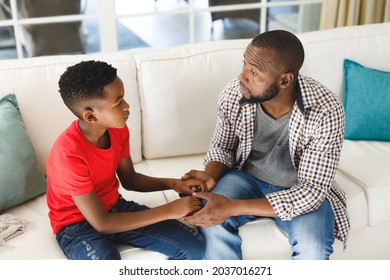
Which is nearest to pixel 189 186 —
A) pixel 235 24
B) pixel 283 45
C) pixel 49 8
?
pixel 283 45

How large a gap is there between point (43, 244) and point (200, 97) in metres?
0.83

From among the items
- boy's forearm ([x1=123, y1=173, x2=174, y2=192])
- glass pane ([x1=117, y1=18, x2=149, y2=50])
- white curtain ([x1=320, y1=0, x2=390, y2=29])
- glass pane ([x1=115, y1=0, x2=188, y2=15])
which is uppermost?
glass pane ([x1=115, y1=0, x2=188, y2=15])

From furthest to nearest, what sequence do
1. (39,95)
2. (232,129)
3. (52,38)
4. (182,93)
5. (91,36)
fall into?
1. (91,36)
2. (52,38)
3. (182,93)
4. (39,95)
5. (232,129)

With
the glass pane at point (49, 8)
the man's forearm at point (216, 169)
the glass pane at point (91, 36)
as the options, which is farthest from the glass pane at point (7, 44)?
the man's forearm at point (216, 169)

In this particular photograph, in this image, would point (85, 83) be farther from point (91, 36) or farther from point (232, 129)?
point (91, 36)

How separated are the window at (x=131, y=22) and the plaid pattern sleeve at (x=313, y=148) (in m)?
1.45

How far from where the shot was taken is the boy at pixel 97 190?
62.6 inches

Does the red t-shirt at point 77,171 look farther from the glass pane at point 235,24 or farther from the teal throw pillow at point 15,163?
the glass pane at point 235,24

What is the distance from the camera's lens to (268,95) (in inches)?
67.1

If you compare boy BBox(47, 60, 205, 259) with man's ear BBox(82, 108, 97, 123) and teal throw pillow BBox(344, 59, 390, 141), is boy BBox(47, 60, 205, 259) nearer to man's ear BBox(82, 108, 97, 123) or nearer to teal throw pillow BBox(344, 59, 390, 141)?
man's ear BBox(82, 108, 97, 123)

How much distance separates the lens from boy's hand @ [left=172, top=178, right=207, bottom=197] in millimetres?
1792

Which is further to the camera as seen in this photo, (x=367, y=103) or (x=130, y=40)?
(x=130, y=40)

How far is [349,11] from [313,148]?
5.37ft

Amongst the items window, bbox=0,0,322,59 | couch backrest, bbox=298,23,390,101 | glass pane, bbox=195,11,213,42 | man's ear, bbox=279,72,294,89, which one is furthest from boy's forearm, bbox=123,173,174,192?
glass pane, bbox=195,11,213,42
